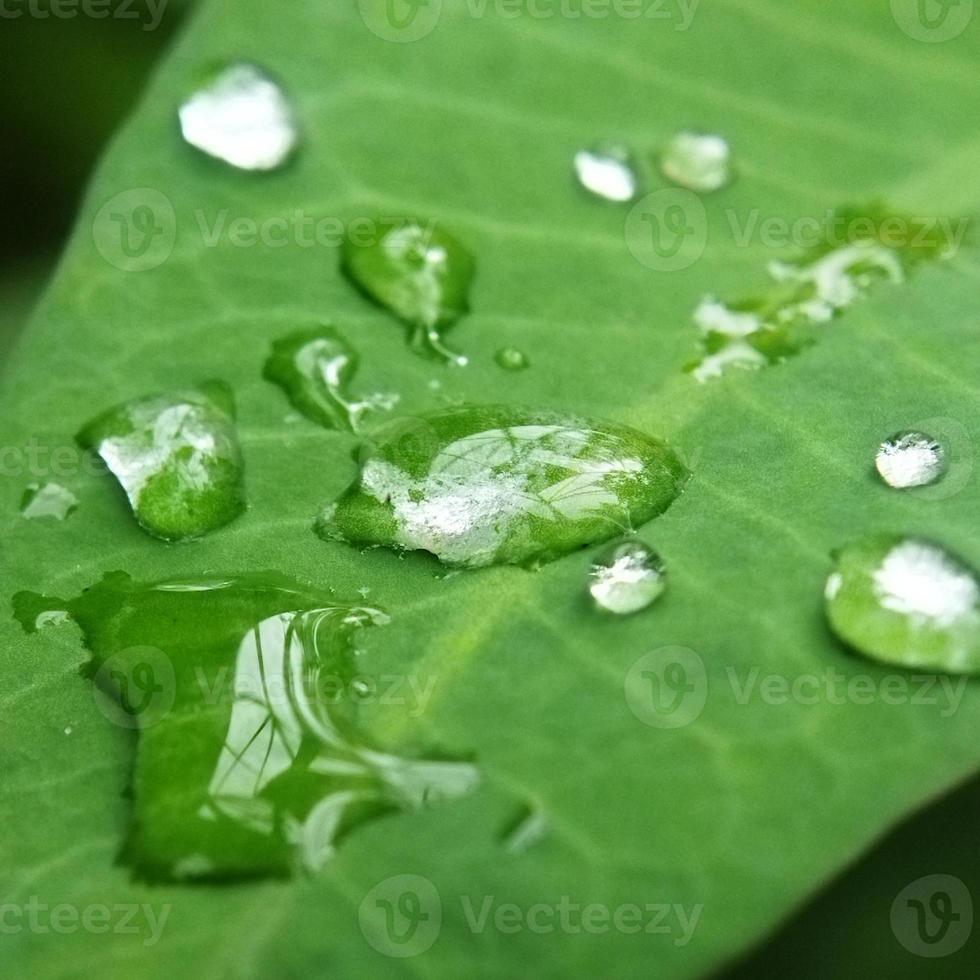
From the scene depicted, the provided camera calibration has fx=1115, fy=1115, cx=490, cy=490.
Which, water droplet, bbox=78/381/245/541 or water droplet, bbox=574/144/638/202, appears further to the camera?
water droplet, bbox=574/144/638/202

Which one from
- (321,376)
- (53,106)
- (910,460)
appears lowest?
(53,106)

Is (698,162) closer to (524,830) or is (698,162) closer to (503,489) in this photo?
(503,489)

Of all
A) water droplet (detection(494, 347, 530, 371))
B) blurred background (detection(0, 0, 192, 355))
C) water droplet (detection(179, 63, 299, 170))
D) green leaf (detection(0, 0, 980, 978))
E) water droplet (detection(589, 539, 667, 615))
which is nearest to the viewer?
green leaf (detection(0, 0, 980, 978))

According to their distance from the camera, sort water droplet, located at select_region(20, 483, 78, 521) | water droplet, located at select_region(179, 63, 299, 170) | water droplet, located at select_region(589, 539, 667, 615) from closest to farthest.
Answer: water droplet, located at select_region(589, 539, 667, 615) → water droplet, located at select_region(20, 483, 78, 521) → water droplet, located at select_region(179, 63, 299, 170)

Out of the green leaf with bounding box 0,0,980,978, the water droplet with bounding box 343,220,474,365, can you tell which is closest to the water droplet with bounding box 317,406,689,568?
the green leaf with bounding box 0,0,980,978

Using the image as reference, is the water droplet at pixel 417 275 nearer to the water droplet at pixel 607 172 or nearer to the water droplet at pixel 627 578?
the water droplet at pixel 607 172

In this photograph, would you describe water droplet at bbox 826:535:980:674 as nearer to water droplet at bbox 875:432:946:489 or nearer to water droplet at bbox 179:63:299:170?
water droplet at bbox 875:432:946:489

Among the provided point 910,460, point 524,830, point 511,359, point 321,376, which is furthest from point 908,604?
point 321,376
